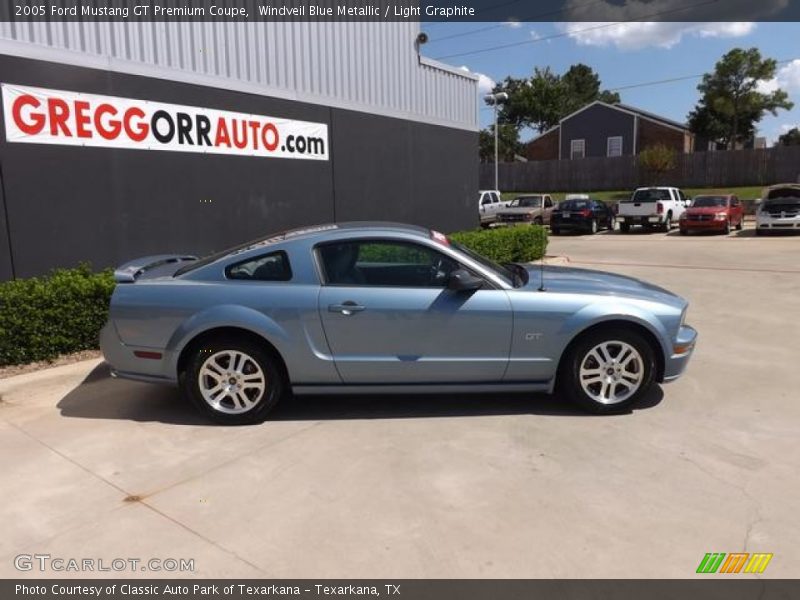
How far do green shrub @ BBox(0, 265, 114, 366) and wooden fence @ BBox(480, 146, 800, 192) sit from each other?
121ft

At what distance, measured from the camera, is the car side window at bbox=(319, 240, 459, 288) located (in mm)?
4891

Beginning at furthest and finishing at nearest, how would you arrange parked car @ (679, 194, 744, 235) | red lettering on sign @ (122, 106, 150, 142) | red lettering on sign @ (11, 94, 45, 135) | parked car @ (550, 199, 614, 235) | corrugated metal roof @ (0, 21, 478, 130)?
parked car @ (550, 199, 614, 235)
parked car @ (679, 194, 744, 235)
red lettering on sign @ (122, 106, 150, 142)
corrugated metal roof @ (0, 21, 478, 130)
red lettering on sign @ (11, 94, 45, 135)

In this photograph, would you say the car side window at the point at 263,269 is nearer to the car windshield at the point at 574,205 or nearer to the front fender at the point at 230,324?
the front fender at the point at 230,324

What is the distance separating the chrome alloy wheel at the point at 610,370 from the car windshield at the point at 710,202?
2183cm

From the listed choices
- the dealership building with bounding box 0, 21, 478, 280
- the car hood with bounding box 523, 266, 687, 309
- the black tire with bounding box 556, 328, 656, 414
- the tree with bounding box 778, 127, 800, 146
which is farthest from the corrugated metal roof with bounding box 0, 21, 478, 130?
the tree with bounding box 778, 127, 800, 146

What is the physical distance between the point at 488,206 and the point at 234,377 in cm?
2502

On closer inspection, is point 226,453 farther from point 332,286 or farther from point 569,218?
point 569,218

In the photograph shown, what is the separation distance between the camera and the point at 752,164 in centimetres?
3628

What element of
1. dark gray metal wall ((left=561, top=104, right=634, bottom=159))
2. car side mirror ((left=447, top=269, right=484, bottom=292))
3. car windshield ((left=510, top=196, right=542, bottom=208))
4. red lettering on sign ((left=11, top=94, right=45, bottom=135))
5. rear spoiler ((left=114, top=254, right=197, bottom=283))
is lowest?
car side mirror ((left=447, top=269, right=484, bottom=292))

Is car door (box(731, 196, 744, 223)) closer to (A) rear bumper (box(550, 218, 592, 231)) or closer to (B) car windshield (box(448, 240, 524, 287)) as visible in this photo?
(A) rear bumper (box(550, 218, 592, 231))

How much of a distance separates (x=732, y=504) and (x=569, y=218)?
2335 cm

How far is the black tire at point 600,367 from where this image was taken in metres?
4.84

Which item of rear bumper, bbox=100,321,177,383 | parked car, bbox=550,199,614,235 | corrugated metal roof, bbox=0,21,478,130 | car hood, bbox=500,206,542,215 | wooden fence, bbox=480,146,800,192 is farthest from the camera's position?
wooden fence, bbox=480,146,800,192

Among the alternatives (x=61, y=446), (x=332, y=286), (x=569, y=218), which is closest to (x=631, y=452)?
(x=332, y=286)
